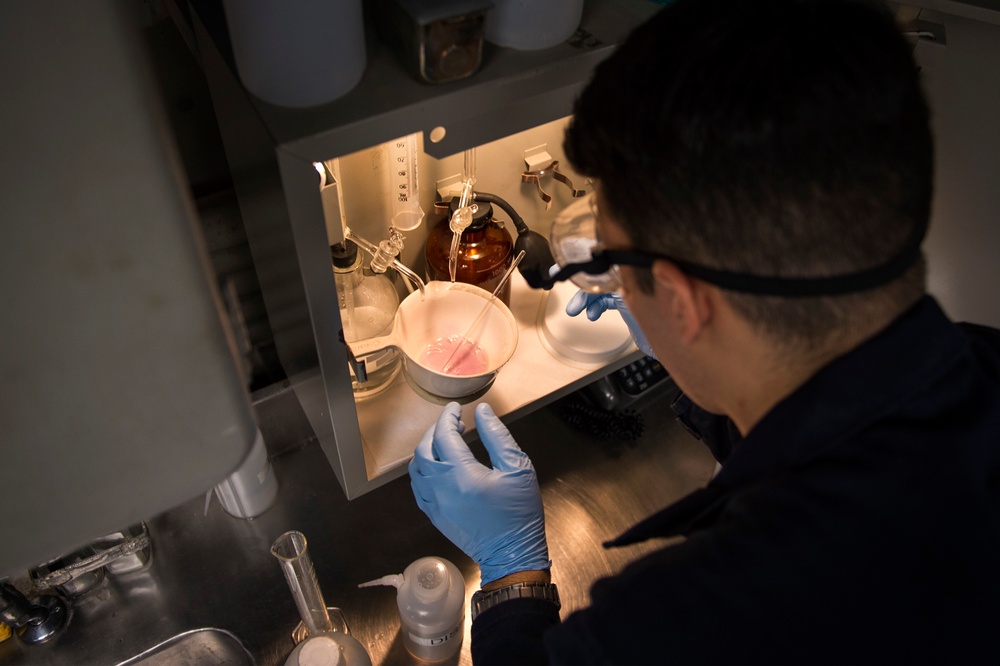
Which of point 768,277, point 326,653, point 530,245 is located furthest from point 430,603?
point 768,277

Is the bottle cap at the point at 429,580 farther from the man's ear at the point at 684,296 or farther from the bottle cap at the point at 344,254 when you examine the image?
the man's ear at the point at 684,296

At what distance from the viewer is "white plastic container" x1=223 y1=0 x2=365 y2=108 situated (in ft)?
1.94

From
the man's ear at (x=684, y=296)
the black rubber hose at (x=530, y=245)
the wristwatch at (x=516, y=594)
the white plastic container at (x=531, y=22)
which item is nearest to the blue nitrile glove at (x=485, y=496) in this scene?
the wristwatch at (x=516, y=594)

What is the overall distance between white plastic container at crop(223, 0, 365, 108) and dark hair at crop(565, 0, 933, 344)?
250 millimetres

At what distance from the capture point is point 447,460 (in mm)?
1113

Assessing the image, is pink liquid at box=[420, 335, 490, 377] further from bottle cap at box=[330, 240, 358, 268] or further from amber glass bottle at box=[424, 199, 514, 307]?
bottle cap at box=[330, 240, 358, 268]

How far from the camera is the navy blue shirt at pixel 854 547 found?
0.64 metres

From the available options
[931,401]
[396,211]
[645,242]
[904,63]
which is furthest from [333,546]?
[904,63]

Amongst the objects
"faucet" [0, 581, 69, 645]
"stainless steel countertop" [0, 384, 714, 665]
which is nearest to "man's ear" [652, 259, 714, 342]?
"stainless steel countertop" [0, 384, 714, 665]

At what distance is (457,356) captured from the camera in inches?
48.8

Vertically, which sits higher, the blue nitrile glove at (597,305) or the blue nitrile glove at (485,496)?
the blue nitrile glove at (597,305)

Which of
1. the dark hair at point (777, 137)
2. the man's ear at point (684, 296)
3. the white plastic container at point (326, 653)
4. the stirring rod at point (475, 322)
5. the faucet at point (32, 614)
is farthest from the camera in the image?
the stirring rod at point (475, 322)

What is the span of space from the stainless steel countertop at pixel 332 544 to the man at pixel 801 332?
669mm

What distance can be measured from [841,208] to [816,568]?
0.33 metres
